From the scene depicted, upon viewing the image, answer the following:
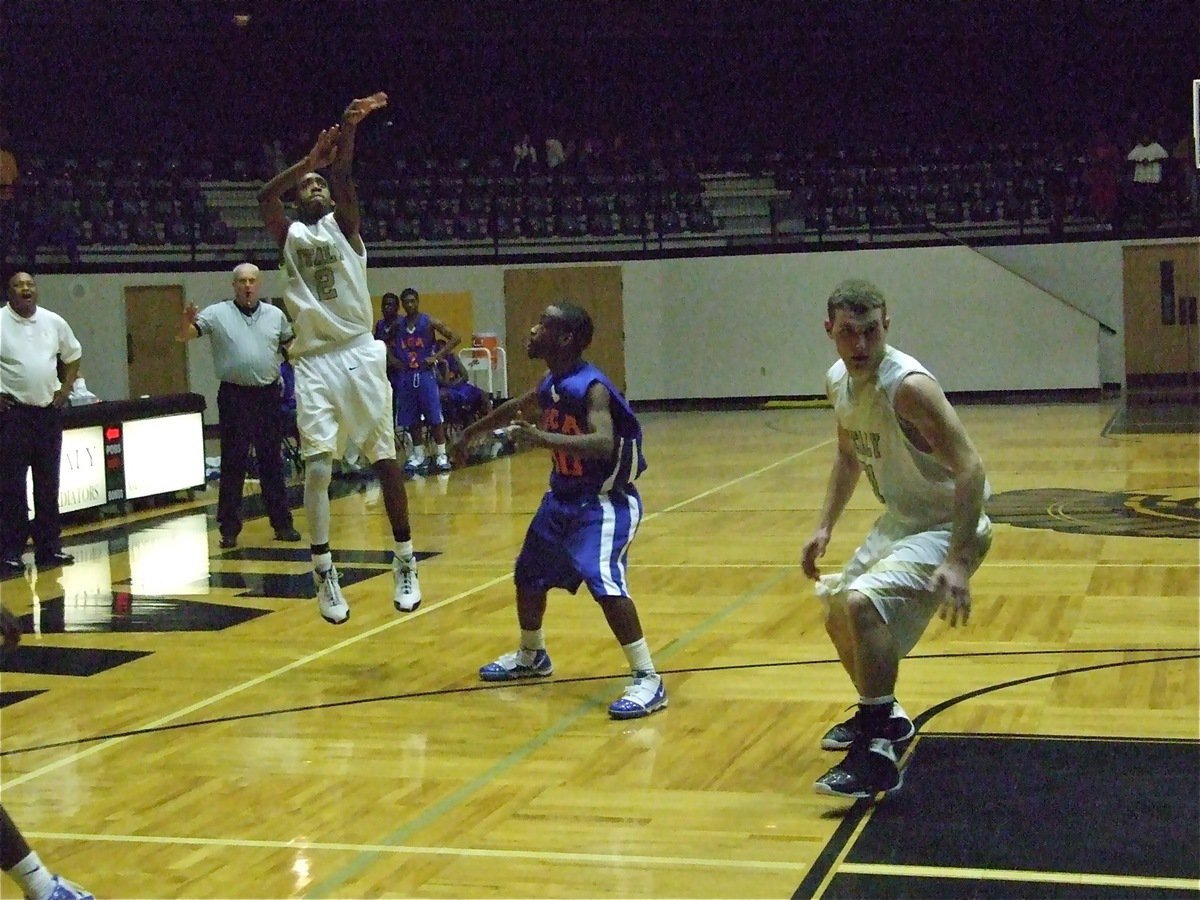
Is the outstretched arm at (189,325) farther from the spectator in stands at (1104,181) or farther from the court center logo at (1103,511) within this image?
the spectator in stands at (1104,181)

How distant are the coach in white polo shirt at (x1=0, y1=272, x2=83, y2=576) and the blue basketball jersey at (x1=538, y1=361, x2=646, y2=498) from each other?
5190 millimetres

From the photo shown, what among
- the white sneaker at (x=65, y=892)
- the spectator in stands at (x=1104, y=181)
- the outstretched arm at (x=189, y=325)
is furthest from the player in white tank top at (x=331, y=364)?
the spectator in stands at (x=1104, y=181)

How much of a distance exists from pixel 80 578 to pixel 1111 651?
20.1ft

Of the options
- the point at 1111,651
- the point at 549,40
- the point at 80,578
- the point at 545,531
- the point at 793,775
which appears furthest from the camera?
the point at 549,40

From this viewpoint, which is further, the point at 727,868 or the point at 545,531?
the point at 545,531

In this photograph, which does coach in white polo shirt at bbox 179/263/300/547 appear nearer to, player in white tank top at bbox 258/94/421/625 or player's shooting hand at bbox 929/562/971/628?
player in white tank top at bbox 258/94/421/625

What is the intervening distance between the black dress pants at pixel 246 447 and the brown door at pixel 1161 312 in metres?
17.0

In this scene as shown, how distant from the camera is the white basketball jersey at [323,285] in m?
7.07

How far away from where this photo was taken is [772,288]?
24656mm

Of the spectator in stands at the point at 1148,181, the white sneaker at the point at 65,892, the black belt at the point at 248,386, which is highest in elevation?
the spectator in stands at the point at 1148,181

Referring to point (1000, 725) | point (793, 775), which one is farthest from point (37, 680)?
point (1000, 725)

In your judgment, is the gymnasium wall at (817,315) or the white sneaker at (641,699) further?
the gymnasium wall at (817,315)

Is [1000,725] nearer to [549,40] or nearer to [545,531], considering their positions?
[545,531]

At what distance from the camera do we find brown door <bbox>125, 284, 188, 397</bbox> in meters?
22.5
